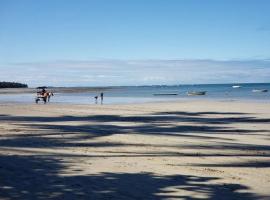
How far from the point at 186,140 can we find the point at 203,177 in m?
6.17

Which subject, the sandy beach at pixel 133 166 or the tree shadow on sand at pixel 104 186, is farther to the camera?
the sandy beach at pixel 133 166

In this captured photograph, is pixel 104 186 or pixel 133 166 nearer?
pixel 104 186

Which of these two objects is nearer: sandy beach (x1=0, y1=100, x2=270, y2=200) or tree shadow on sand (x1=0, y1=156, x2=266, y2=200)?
tree shadow on sand (x1=0, y1=156, x2=266, y2=200)

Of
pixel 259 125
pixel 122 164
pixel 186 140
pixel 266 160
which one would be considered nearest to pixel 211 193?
pixel 122 164

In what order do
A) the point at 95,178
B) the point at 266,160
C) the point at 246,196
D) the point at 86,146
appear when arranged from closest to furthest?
the point at 246,196, the point at 95,178, the point at 266,160, the point at 86,146

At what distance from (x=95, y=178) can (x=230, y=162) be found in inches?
145

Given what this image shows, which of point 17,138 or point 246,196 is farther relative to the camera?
point 17,138

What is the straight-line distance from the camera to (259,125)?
21438 millimetres

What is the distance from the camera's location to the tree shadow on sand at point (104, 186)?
7684 mm

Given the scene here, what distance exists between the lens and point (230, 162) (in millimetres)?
11039

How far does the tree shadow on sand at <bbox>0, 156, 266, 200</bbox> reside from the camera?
A: 25.2 feet

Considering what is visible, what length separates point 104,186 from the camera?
828cm

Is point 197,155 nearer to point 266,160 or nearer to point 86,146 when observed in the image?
point 266,160

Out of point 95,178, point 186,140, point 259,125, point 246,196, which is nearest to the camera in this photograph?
point 246,196
